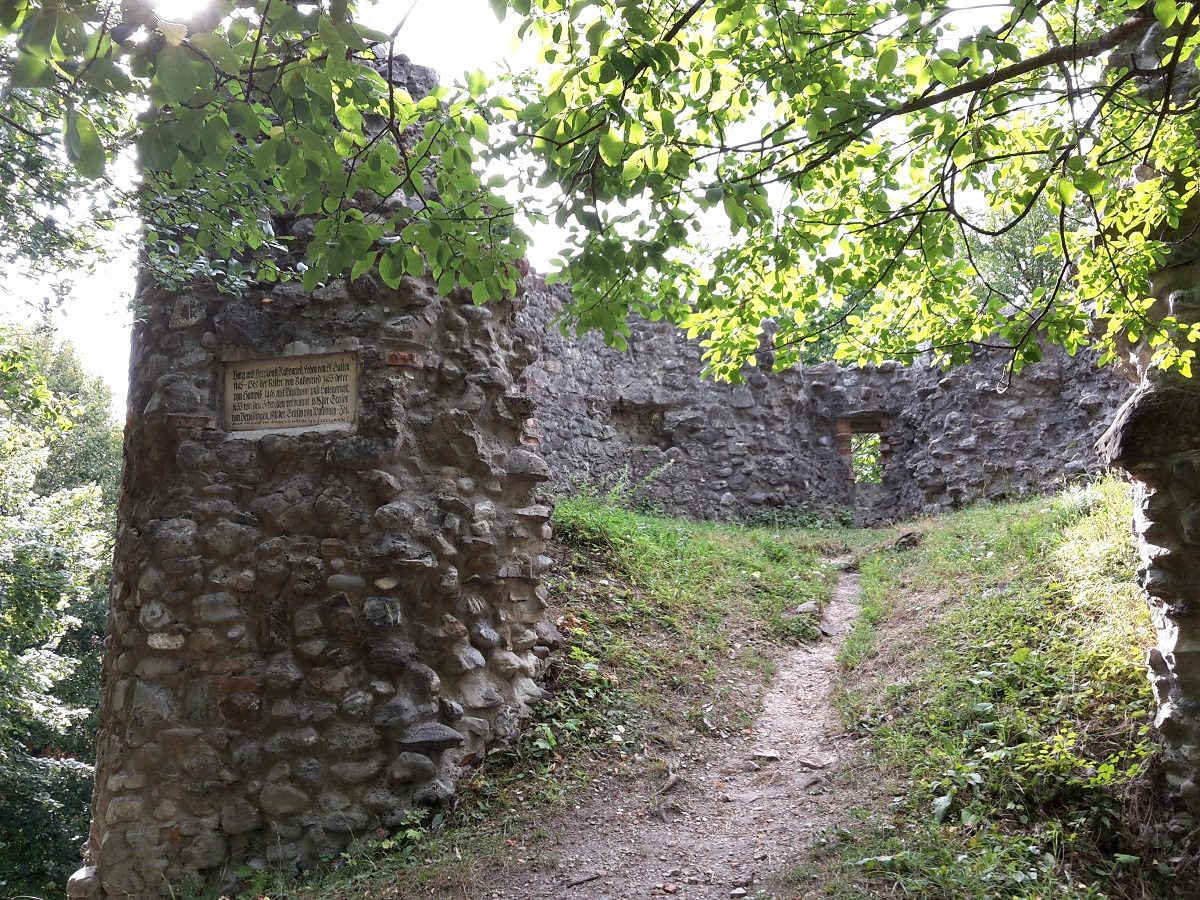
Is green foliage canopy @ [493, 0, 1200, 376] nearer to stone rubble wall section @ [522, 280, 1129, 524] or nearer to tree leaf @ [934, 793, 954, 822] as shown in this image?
tree leaf @ [934, 793, 954, 822]

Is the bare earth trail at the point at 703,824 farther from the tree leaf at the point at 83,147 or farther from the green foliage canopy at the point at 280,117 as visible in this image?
the tree leaf at the point at 83,147

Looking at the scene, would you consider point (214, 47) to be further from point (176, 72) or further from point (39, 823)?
point (39, 823)

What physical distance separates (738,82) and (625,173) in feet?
3.20

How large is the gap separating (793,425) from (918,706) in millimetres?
8785

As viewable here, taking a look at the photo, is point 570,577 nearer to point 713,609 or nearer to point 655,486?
point 713,609

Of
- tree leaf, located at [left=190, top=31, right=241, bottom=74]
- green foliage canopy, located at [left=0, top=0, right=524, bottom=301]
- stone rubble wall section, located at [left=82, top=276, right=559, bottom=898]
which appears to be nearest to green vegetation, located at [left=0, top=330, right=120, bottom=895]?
stone rubble wall section, located at [left=82, top=276, right=559, bottom=898]

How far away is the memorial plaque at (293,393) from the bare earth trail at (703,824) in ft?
8.84

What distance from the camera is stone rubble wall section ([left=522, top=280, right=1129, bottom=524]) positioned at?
11.2 meters

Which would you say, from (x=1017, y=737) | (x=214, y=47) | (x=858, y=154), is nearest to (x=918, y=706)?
(x=1017, y=737)

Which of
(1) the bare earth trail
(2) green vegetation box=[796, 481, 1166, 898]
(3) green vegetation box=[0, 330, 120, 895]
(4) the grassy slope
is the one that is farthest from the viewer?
(3) green vegetation box=[0, 330, 120, 895]

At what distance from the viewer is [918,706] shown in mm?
4906

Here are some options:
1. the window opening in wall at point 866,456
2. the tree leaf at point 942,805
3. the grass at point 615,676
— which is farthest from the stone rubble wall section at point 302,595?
the window opening in wall at point 866,456

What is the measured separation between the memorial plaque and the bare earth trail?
2.69 m

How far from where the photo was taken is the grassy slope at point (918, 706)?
3.58 m
